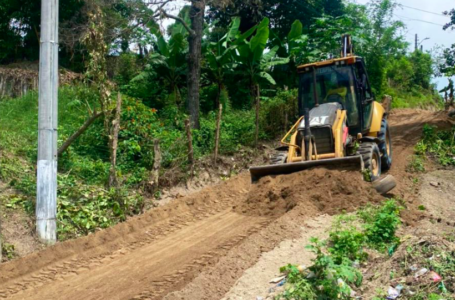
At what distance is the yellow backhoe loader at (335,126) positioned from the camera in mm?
10250

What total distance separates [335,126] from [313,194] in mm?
2003

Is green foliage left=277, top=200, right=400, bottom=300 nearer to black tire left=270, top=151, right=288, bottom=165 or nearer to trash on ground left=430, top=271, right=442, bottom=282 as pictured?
trash on ground left=430, top=271, right=442, bottom=282

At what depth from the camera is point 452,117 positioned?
17578 mm

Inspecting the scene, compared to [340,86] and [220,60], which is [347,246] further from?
[220,60]

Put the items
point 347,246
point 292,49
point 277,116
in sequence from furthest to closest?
point 292,49, point 277,116, point 347,246

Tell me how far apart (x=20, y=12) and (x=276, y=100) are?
38.2 feet

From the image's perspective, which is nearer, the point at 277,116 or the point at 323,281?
the point at 323,281

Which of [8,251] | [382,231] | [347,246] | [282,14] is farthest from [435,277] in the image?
[282,14]

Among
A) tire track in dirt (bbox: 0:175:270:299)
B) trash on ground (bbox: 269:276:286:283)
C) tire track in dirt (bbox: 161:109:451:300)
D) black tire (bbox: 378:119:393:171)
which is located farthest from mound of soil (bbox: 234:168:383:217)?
black tire (bbox: 378:119:393:171)

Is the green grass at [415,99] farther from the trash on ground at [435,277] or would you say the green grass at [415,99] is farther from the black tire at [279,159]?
the trash on ground at [435,277]

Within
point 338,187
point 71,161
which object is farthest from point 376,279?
point 71,161

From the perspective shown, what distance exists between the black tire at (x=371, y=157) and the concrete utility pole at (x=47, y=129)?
5905 mm

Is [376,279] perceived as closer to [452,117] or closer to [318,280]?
[318,280]

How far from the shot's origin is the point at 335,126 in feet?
34.9
